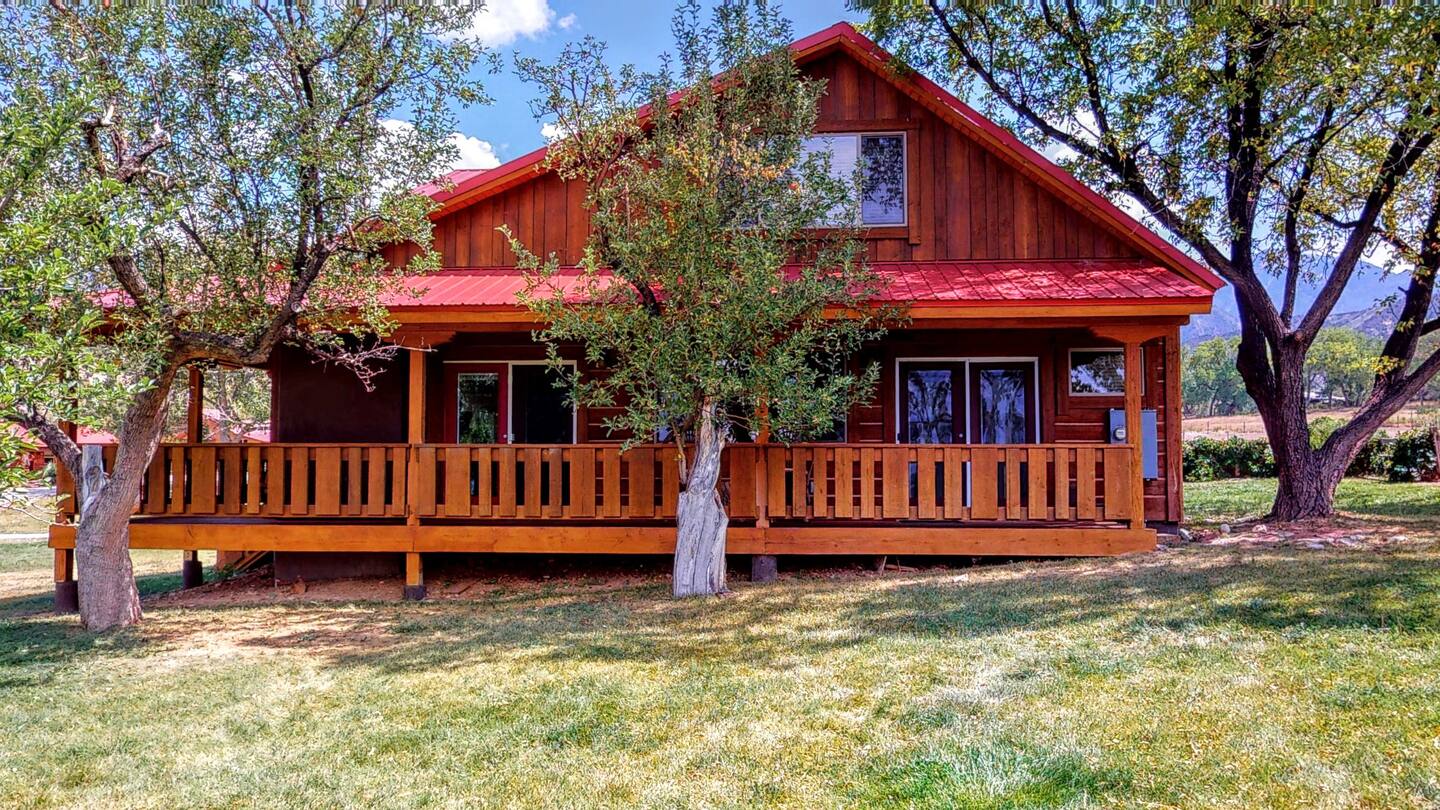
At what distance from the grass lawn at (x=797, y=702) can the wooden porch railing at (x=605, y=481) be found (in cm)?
156

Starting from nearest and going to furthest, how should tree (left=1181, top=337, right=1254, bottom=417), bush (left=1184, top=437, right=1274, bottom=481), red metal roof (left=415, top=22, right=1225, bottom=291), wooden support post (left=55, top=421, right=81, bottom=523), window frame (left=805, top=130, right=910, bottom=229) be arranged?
1. wooden support post (left=55, top=421, right=81, bottom=523)
2. red metal roof (left=415, top=22, right=1225, bottom=291)
3. window frame (left=805, top=130, right=910, bottom=229)
4. bush (left=1184, top=437, right=1274, bottom=481)
5. tree (left=1181, top=337, right=1254, bottom=417)

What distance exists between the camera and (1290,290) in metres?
12.1

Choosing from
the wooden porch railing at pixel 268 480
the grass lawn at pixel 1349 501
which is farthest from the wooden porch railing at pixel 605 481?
the grass lawn at pixel 1349 501

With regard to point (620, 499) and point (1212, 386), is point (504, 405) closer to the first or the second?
point (620, 499)

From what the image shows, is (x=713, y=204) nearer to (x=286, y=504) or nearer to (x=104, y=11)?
(x=104, y=11)

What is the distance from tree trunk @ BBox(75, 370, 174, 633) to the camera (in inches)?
285

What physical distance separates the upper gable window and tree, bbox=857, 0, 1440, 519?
116 inches

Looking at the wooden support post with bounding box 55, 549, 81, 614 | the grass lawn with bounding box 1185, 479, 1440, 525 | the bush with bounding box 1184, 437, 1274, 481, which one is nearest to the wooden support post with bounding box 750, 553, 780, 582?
the grass lawn with bounding box 1185, 479, 1440, 525

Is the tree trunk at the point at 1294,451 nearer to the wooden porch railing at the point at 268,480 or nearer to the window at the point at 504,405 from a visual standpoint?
the window at the point at 504,405

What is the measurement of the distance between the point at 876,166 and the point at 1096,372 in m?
3.83

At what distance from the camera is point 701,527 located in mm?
8047

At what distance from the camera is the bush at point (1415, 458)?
59.4ft

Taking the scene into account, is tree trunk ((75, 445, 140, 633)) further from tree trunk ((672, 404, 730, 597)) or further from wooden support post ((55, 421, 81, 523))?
tree trunk ((672, 404, 730, 597))

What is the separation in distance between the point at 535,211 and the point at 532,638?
5855 millimetres
